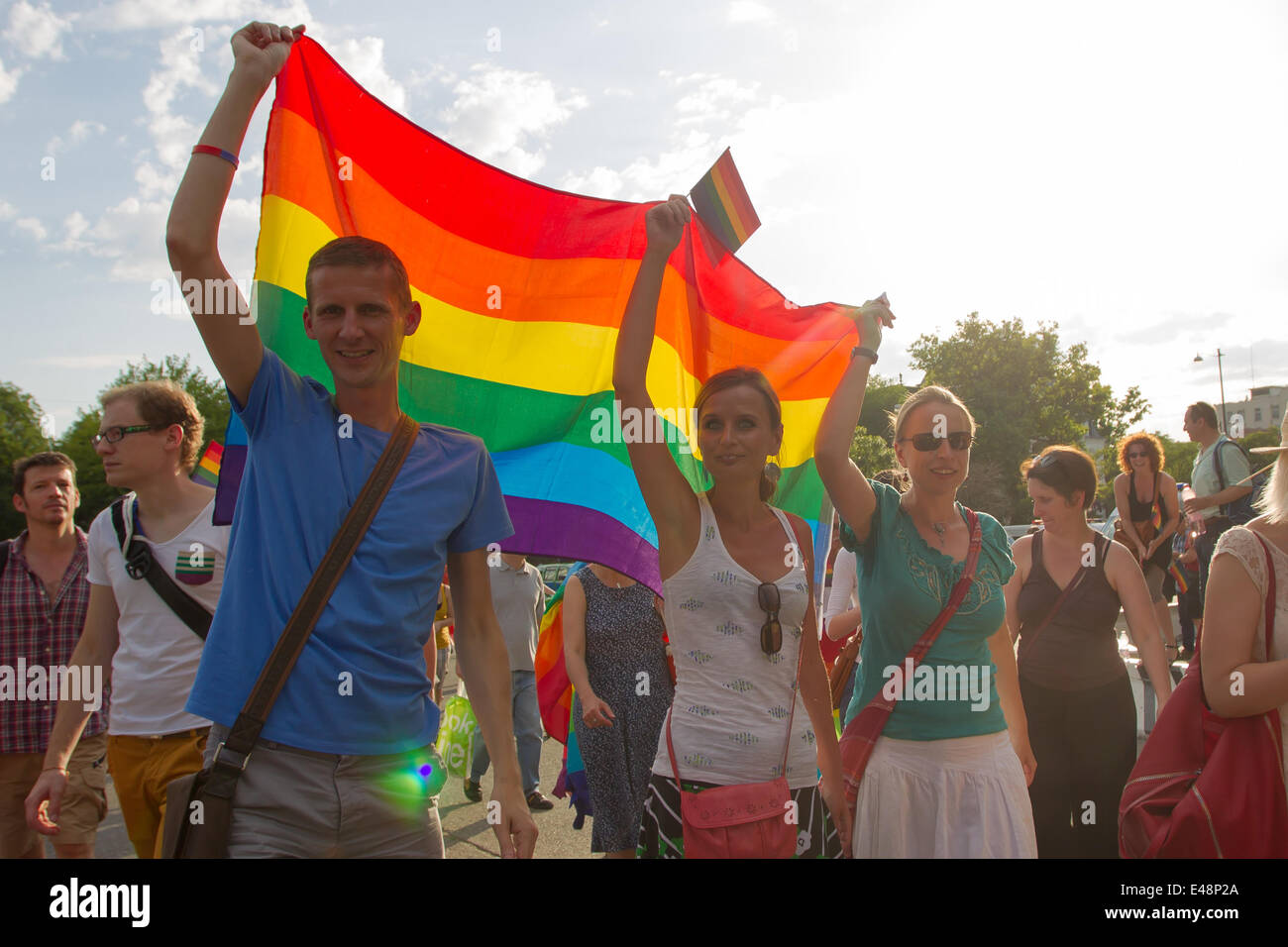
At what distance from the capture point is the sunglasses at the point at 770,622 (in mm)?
2875

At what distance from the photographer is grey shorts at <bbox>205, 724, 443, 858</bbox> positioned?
2.00 metres

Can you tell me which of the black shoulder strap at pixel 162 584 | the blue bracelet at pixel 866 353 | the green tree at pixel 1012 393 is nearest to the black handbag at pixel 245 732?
the black shoulder strap at pixel 162 584

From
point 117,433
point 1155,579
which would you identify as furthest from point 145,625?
point 1155,579

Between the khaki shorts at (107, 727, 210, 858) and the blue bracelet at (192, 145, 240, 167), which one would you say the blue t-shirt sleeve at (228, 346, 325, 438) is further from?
the khaki shorts at (107, 727, 210, 858)

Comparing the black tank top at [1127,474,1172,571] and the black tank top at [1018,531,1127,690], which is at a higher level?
the black tank top at [1127,474,1172,571]

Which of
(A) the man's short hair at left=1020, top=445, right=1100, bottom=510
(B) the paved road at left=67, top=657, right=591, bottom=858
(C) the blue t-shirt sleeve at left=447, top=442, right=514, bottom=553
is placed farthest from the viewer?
A: (B) the paved road at left=67, top=657, right=591, bottom=858

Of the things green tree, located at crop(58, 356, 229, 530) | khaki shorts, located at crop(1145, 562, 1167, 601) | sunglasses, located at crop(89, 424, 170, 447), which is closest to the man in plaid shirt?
sunglasses, located at crop(89, 424, 170, 447)

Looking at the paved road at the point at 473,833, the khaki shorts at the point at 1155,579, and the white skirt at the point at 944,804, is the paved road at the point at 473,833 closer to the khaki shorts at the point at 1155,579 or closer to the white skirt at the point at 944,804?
the white skirt at the point at 944,804

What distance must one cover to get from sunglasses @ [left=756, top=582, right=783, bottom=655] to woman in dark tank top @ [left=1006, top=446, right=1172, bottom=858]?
1.95 m

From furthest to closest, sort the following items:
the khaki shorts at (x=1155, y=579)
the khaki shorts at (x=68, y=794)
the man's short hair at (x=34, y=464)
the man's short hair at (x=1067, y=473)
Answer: the khaki shorts at (x=1155, y=579) < the man's short hair at (x=34, y=464) < the man's short hair at (x=1067, y=473) < the khaki shorts at (x=68, y=794)

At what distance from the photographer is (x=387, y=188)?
134 inches

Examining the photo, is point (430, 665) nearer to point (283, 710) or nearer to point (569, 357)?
point (569, 357)

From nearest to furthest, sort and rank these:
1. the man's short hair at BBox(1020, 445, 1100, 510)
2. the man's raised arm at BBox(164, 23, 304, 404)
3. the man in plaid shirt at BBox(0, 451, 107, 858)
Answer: the man's raised arm at BBox(164, 23, 304, 404)
the man in plaid shirt at BBox(0, 451, 107, 858)
the man's short hair at BBox(1020, 445, 1100, 510)
